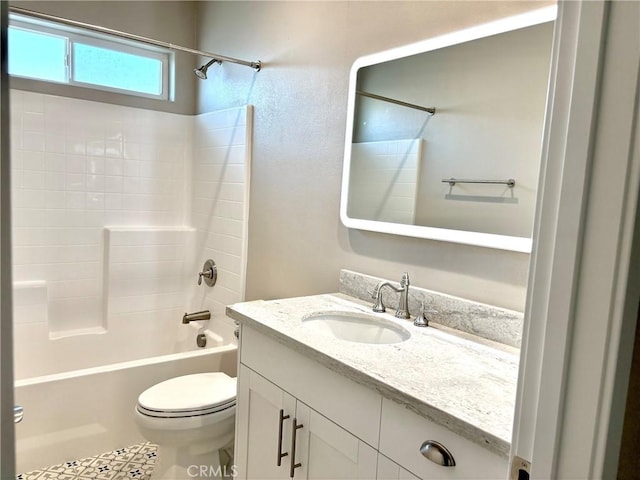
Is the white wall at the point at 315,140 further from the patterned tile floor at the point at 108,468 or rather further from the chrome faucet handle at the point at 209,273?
the patterned tile floor at the point at 108,468

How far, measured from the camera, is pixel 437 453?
3.14 feet

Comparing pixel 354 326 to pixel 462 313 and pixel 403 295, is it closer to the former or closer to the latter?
pixel 403 295

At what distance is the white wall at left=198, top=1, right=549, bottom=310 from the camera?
59.7 inches

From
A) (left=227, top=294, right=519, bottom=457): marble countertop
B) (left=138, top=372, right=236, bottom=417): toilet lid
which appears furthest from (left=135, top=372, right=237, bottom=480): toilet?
(left=227, top=294, right=519, bottom=457): marble countertop

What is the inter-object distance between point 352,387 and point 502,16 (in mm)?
1152

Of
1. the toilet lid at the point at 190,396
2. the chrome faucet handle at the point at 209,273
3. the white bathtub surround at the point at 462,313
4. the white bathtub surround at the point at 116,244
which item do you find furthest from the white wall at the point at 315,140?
the toilet lid at the point at 190,396

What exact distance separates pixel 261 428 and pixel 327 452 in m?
0.35

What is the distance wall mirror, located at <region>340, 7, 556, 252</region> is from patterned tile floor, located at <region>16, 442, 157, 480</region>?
1518 millimetres

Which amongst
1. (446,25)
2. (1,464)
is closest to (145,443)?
(1,464)

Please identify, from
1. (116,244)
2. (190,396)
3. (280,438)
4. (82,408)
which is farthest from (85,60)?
(280,438)

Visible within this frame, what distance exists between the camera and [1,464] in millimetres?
458

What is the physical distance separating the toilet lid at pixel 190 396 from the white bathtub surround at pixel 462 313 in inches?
30.0

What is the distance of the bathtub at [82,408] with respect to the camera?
6.80 ft

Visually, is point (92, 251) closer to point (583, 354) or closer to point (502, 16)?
point (502, 16)
